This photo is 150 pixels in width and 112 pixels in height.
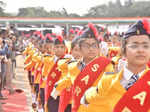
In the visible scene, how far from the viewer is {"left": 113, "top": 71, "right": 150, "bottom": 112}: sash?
7.67 ft

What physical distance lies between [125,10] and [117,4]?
525cm

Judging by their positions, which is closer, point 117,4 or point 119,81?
point 119,81

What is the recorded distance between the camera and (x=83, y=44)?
4008mm

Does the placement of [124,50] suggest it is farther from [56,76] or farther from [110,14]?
[110,14]

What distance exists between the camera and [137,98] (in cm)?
237

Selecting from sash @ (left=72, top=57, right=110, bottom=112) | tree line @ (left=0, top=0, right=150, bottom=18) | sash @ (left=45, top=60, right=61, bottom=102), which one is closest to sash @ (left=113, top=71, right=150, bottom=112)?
sash @ (left=72, top=57, right=110, bottom=112)

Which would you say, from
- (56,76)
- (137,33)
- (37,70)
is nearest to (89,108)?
(137,33)

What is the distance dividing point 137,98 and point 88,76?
1255mm

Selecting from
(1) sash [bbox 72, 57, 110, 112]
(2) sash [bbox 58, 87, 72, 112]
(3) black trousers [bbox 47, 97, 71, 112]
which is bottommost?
(3) black trousers [bbox 47, 97, 71, 112]

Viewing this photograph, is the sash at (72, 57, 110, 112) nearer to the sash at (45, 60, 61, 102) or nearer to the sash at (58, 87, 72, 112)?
the sash at (58, 87, 72, 112)

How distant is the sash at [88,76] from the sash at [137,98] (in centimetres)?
109

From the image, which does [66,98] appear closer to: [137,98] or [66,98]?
[66,98]

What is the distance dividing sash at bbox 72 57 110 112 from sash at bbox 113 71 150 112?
1090mm

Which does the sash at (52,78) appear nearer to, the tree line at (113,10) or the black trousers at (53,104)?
the black trousers at (53,104)
